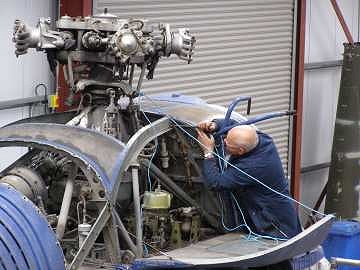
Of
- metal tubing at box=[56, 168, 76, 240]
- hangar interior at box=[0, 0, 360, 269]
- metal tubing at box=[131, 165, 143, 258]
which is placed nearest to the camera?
metal tubing at box=[56, 168, 76, 240]

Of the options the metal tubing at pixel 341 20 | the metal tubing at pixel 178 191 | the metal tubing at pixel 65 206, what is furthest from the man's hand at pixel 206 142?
the metal tubing at pixel 341 20

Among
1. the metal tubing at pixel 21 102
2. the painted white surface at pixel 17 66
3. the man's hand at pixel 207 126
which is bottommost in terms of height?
the metal tubing at pixel 21 102

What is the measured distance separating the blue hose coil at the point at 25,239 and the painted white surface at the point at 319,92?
7989 mm

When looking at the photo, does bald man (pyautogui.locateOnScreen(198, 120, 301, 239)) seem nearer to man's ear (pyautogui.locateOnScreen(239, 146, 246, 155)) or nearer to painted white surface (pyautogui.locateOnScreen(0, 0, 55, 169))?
man's ear (pyautogui.locateOnScreen(239, 146, 246, 155))

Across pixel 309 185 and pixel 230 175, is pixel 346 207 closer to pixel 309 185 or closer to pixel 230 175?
pixel 309 185

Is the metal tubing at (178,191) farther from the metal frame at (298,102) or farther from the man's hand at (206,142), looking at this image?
the metal frame at (298,102)

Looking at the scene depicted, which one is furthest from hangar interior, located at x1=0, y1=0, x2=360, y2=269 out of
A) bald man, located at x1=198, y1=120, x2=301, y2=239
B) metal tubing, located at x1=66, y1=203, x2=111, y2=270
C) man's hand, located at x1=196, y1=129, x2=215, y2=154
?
metal tubing, located at x1=66, y1=203, x2=111, y2=270

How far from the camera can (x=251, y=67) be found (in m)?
11.8

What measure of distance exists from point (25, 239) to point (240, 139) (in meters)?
1.79

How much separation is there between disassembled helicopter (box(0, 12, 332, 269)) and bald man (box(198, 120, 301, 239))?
175 millimetres

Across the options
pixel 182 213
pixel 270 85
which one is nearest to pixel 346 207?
pixel 270 85

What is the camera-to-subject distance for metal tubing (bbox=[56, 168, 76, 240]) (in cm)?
594

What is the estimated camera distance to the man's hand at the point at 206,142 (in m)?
6.70

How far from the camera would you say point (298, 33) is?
12484 mm
